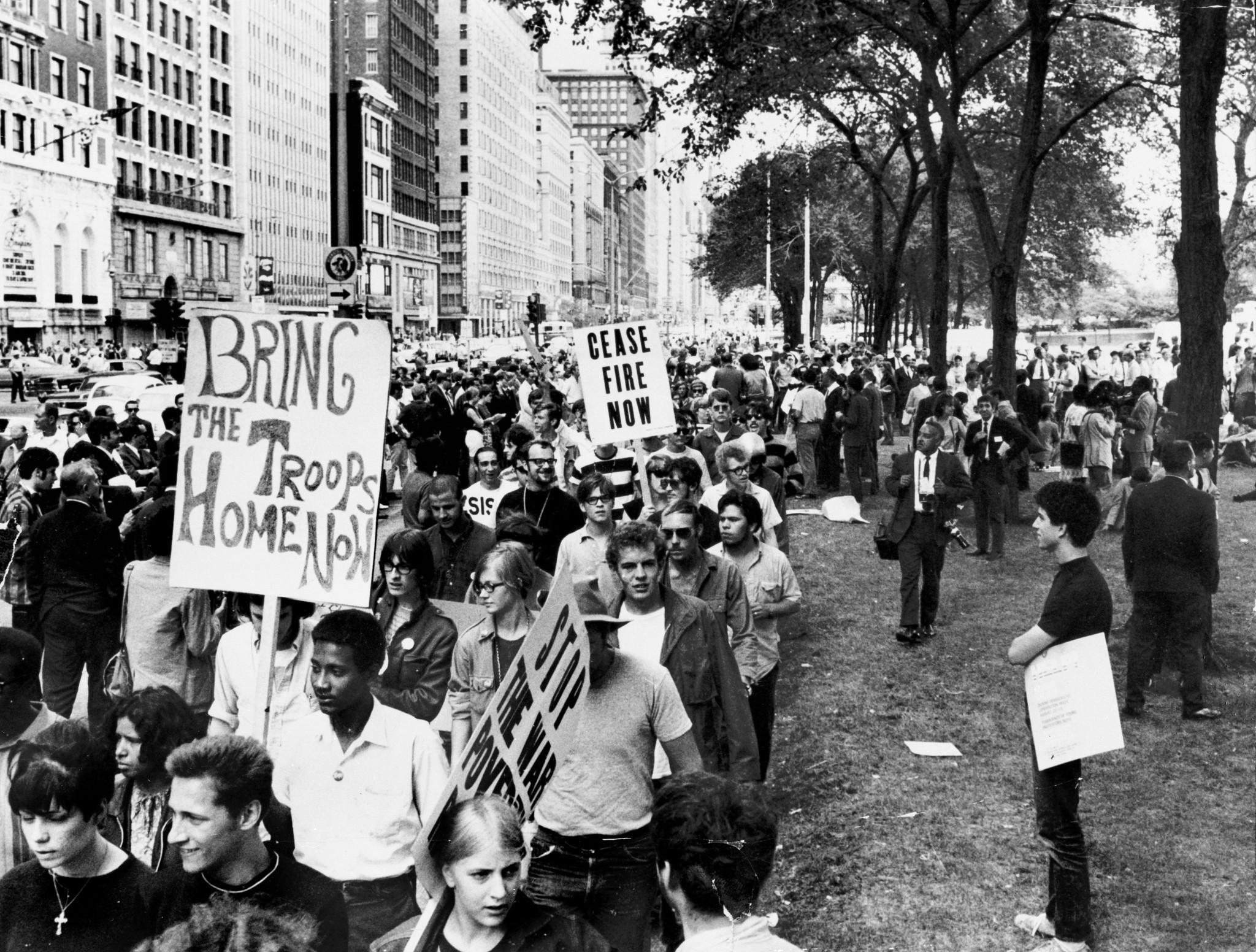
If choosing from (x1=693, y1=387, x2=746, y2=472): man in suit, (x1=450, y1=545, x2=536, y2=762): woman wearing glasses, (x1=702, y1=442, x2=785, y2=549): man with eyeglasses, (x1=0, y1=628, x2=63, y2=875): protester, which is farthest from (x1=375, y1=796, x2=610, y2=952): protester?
(x1=693, y1=387, x2=746, y2=472): man in suit

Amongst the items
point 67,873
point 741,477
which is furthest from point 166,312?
point 67,873

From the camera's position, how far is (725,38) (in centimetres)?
1884

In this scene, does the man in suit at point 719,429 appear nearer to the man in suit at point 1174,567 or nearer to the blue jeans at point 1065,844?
the man in suit at point 1174,567

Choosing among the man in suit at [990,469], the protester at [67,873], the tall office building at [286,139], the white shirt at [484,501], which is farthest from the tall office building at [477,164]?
the protester at [67,873]

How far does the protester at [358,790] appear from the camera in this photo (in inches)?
176

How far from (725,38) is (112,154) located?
66.4 meters

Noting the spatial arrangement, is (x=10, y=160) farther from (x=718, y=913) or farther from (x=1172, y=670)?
(x=718, y=913)

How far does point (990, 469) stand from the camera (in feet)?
53.4

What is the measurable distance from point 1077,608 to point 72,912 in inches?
150

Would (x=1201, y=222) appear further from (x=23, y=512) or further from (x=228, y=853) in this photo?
(x=228, y=853)

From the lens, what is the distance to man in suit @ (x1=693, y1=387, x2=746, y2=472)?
13.2 m

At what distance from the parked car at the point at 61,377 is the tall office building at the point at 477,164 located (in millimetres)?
97386

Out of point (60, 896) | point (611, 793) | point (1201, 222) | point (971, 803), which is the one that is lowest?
point (971, 803)

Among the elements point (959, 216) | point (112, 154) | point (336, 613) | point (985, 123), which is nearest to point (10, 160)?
point (112, 154)
